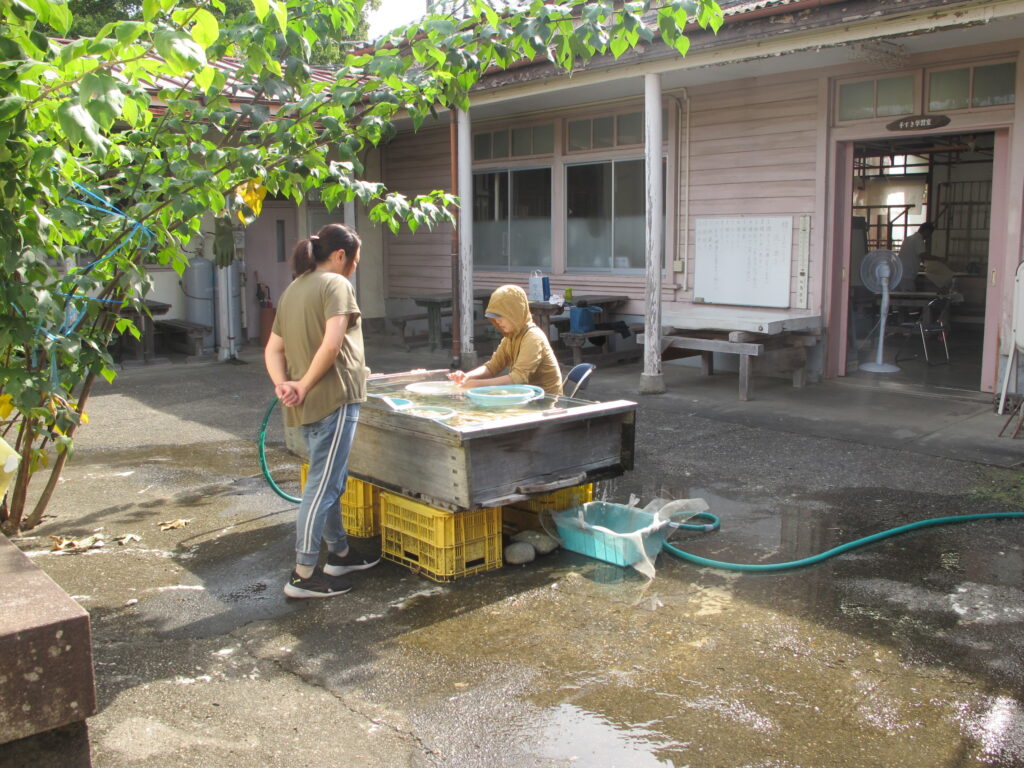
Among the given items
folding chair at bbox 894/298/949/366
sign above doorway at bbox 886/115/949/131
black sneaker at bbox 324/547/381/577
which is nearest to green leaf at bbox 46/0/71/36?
black sneaker at bbox 324/547/381/577

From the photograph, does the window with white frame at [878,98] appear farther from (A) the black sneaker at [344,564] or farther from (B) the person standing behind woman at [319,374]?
(A) the black sneaker at [344,564]

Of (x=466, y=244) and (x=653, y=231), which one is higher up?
(x=653, y=231)

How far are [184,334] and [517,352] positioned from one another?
9289mm

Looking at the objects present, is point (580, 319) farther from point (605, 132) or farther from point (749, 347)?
point (605, 132)

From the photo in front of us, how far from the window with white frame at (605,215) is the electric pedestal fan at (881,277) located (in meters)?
2.73

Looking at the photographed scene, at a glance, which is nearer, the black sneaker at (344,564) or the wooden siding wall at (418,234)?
the black sneaker at (344,564)

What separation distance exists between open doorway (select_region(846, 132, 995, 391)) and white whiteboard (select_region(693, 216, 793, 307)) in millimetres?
1170

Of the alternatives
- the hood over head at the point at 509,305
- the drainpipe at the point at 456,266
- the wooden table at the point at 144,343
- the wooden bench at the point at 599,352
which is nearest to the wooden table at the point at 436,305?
the drainpipe at the point at 456,266

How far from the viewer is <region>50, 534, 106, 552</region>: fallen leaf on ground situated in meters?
5.38

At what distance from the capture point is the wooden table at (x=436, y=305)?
13.4 metres

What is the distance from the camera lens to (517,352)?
5797mm

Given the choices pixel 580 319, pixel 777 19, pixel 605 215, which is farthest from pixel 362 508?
pixel 605 215

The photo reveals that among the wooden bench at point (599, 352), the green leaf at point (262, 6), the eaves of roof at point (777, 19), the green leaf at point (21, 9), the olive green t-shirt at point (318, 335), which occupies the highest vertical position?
the eaves of roof at point (777, 19)

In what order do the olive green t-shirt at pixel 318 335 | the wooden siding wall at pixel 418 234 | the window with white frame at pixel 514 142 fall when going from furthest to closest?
the wooden siding wall at pixel 418 234, the window with white frame at pixel 514 142, the olive green t-shirt at pixel 318 335
